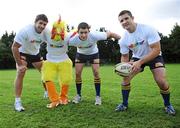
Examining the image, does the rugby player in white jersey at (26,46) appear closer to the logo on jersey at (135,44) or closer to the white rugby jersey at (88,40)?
the white rugby jersey at (88,40)

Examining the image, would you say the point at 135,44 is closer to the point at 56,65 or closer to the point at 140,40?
the point at 140,40

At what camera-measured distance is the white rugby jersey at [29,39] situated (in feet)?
29.2

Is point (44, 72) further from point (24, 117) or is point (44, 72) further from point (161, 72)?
point (161, 72)

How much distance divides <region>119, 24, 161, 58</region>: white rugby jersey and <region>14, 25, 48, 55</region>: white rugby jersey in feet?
6.86

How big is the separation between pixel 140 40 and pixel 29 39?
109 inches

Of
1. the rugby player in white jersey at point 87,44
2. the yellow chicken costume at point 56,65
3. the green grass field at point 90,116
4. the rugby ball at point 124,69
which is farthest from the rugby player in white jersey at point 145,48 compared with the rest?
the yellow chicken costume at point 56,65

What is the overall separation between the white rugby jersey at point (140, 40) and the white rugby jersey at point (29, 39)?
2090mm

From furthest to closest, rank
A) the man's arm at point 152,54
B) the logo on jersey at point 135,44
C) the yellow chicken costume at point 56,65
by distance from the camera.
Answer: the yellow chicken costume at point 56,65, the logo on jersey at point 135,44, the man's arm at point 152,54

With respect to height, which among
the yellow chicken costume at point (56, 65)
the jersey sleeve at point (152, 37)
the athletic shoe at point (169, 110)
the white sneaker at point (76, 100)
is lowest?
the white sneaker at point (76, 100)

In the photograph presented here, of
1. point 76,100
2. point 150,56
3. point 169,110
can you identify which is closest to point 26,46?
point 76,100

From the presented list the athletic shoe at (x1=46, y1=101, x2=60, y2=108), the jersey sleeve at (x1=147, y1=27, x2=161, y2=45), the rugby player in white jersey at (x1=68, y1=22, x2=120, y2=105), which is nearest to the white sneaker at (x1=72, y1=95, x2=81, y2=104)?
the rugby player in white jersey at (x1=68, y1=22, x2=120, y2=105)

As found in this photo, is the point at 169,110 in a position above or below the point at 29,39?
below

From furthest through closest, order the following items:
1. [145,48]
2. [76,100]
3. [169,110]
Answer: [76,100] < [145,48] < [169,110]

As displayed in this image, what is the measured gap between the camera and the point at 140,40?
830cm
